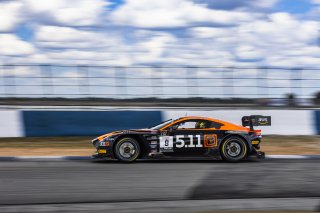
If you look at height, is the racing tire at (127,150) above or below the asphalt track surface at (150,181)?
above

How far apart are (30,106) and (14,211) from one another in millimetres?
12454

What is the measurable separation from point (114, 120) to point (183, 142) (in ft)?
21.1

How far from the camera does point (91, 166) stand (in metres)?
12.2

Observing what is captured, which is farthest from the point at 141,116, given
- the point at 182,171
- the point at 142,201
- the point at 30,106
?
the point at 142,201

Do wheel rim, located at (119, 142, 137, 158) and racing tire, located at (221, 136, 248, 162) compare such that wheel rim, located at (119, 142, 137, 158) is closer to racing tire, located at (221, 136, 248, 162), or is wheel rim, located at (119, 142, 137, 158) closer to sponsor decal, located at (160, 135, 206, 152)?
sponsor decal, located at (160, 135, 206, 152)

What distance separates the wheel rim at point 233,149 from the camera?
1308cm

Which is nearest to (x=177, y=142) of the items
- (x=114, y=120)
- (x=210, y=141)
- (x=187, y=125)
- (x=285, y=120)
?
(x=187, y=125)

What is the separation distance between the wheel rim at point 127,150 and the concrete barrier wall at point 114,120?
6.03 m

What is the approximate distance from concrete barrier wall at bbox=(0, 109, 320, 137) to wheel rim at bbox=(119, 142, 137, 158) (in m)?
6.03

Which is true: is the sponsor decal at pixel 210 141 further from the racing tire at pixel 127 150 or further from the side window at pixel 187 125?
the racing tire at pixel 127 150

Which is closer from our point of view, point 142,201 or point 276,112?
point 142,201

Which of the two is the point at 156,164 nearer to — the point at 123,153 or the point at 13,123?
the point at 123,153

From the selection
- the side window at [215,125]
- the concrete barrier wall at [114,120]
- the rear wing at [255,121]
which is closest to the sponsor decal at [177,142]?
the side window at [215,125]

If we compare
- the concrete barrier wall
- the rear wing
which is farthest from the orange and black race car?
the concrete barrier wall
